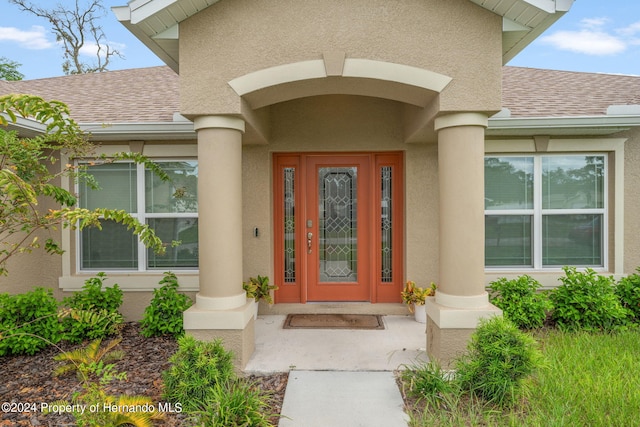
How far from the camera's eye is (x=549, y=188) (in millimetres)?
6250

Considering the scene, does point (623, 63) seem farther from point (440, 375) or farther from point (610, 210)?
point (440, 375)

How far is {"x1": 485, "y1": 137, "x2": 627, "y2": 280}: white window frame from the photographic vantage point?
6.06m

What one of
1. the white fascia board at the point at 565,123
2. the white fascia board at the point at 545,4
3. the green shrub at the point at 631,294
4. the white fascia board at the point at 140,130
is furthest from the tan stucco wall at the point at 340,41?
the green shrub at the point at 631,294

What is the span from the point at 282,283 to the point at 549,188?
4.73 meters

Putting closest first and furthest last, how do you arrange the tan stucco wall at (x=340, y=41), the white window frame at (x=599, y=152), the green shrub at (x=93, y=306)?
the tan stucco wall at (x=340, y=41)
the green shrub at (x=93, y=306)
the white window frame at (x=599, y=152)

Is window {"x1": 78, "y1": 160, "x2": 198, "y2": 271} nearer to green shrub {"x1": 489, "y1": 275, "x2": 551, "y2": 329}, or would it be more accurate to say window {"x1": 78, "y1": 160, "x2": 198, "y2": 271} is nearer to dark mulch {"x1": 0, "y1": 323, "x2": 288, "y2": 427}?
dark mulch {"x1": 0, "y1": 323, "x2": 288, "y2": 427}

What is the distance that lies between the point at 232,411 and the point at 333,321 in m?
2.78

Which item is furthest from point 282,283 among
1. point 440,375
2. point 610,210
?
point 610,210

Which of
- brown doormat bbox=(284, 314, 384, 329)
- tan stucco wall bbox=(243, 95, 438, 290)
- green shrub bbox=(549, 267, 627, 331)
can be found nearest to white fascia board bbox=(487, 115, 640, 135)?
tan stucco wall bbox=(243, 95, 438, 290)

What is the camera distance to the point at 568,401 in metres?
3.41

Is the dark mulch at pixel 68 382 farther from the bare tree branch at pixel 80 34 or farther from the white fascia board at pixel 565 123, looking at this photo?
the bare tree branch at pixel 80 34

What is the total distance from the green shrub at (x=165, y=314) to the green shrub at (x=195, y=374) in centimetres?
161

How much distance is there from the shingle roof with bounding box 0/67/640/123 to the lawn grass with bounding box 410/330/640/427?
3.51 meters

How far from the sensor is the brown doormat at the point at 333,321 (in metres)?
5.56
